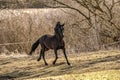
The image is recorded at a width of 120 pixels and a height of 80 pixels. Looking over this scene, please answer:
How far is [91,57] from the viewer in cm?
1389

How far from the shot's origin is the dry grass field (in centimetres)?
1027

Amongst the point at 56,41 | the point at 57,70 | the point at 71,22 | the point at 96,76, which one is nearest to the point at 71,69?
the point at 57,70

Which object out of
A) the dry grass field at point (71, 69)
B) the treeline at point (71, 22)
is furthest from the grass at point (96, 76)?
the treeline at point (71, 22)

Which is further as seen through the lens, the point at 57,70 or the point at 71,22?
the point at 71,22

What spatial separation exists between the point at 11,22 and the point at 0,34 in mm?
931

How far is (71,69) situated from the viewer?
11.7 metres

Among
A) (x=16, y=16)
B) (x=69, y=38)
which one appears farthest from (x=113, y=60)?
(x=16, y=16)

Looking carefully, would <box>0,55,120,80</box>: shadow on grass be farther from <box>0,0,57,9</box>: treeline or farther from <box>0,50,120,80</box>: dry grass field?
<box>0,0,57,9</box>: treeline

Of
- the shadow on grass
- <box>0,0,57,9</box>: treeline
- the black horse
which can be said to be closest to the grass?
Answer: the shadow on grass

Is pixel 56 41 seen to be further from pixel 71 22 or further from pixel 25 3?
pixel 71 22

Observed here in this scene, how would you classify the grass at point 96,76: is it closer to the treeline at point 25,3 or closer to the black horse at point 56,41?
the black horse at point 56,41

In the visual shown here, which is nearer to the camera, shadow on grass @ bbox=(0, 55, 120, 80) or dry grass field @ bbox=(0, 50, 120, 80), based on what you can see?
dry grass field @ bbox=(0, 50, 120, 80)

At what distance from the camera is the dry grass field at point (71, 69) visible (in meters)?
10.3

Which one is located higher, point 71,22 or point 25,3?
point 25,3
